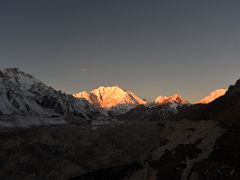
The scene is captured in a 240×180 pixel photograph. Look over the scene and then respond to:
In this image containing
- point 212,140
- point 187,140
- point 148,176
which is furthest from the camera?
point 187,140

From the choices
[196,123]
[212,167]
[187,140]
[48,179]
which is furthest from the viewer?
[196,123]

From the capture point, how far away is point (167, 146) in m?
112

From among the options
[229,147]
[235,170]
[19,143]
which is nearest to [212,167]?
[235,170]

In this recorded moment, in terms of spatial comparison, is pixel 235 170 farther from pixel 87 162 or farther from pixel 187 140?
pixel 87 162

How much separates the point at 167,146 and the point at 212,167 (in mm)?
31905

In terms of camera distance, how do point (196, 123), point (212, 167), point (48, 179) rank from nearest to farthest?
point (212, 167), point (48, 179), point (196, 123)

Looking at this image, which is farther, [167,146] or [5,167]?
[167,146]

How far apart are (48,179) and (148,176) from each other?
27.5m

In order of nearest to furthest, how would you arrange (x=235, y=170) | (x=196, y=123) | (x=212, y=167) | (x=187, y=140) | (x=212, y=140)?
(x=235, y=170) < (x=212, y=167) < (x=212, y=140) < (x=187, y=140) < (x=196, y=123)

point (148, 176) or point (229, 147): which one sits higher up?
point (229, 147)

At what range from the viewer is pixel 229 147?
300ft

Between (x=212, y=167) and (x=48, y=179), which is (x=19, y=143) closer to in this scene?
(x=48, y=179)

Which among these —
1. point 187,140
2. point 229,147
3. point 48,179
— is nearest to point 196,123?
point 187,140

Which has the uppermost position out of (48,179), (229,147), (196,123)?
(196,123)
